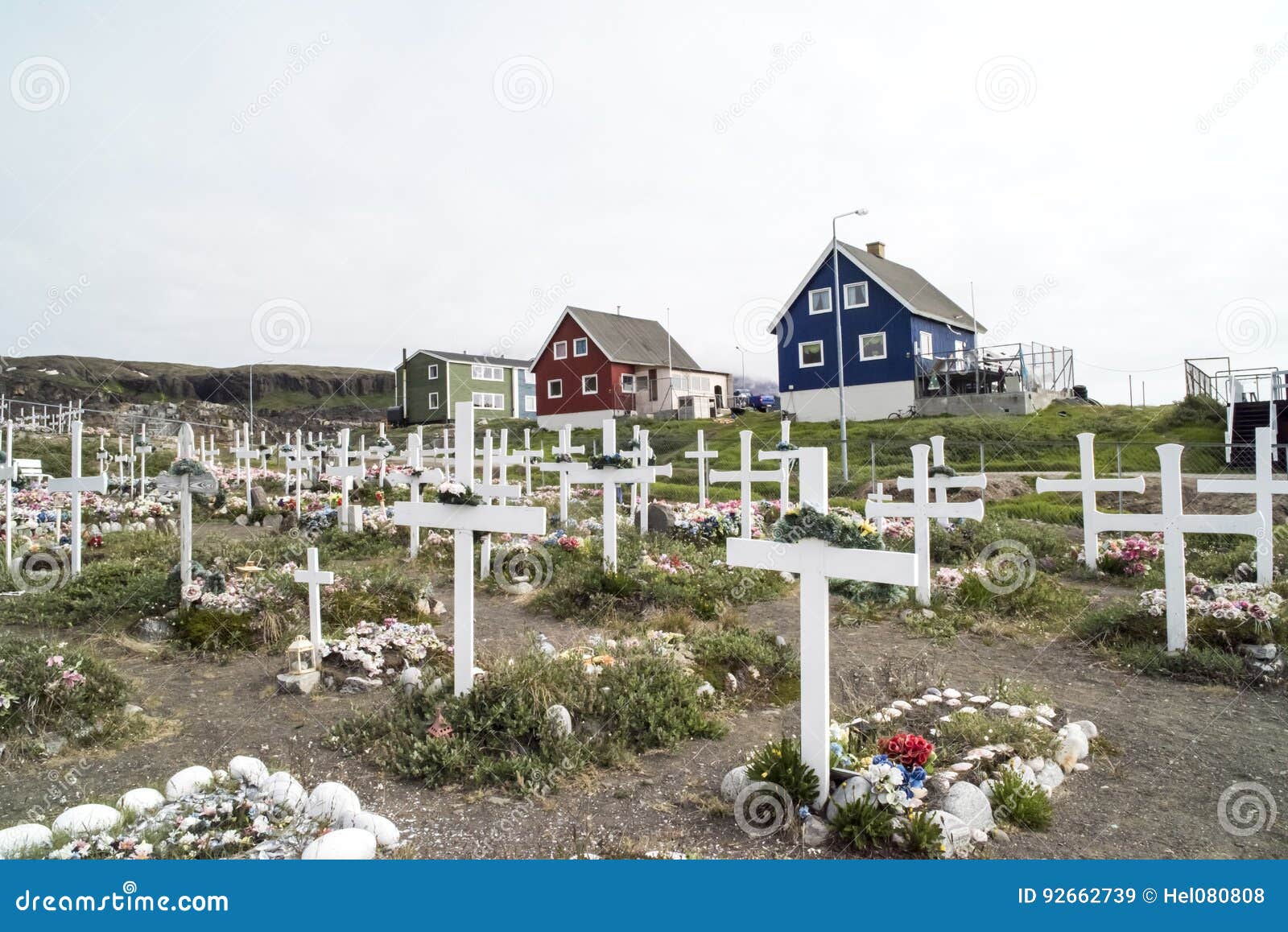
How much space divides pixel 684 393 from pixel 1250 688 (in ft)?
126

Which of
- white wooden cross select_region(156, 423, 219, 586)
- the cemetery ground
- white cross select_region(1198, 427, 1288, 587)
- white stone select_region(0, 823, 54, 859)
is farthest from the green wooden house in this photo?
white stone select_region(0, 823, 54, 859)

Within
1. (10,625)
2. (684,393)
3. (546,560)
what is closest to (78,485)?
(10,625)

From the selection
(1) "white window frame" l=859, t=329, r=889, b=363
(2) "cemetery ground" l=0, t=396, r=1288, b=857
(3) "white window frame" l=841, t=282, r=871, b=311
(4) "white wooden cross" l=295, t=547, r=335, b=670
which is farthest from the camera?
(3) "white window frame" l=841, t=282, r=871, b=311

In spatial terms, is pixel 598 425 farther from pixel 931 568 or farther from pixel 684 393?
pixel 931 568

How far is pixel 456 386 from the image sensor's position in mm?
49219

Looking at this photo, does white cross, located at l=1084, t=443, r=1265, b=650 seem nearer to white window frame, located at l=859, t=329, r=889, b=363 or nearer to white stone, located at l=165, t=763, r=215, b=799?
white stone, located at l=165, t=763, r=215, b=799

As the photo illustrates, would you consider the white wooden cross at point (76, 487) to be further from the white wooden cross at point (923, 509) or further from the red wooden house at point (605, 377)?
the red wooden house at point (605, 377)

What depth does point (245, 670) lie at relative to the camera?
744 cm

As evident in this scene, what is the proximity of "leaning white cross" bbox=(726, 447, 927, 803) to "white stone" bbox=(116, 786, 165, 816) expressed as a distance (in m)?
3.58

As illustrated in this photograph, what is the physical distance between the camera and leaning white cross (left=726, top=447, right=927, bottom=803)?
441cm

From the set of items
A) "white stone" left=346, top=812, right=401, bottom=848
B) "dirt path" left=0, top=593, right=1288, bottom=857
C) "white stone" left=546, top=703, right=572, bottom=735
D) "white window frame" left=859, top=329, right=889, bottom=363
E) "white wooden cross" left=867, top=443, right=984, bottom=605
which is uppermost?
"white window frame" left=859, top=329, right=889, bottom=363

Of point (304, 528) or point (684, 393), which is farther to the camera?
point (684, 393)

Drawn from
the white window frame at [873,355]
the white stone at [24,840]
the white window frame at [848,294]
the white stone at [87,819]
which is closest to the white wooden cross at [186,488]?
the white stone at [87,819]

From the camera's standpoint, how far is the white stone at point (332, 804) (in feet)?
13.5
